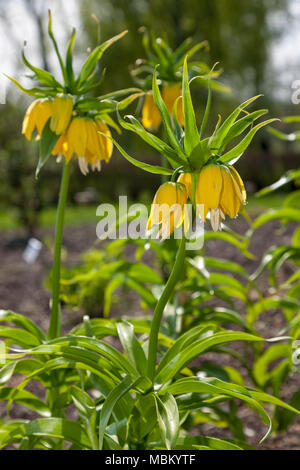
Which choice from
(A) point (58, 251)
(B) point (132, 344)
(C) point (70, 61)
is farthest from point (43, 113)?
(B) point (132, 344)

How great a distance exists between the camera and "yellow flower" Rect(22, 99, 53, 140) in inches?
47.0

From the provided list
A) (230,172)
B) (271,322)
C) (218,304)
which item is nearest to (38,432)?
(230,172)

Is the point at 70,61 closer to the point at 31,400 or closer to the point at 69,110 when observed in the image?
the point at 69,110

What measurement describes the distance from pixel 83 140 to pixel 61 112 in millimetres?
76

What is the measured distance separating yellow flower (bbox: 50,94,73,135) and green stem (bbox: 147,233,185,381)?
1.36 ft

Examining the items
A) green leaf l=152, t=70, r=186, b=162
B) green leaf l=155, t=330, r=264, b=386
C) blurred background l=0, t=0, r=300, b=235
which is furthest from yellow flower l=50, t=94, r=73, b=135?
blurred background l=0, t=0, r=300, b=235

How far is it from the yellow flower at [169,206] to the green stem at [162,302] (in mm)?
34

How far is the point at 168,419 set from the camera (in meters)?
0.92

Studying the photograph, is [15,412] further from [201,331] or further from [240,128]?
[240,128]

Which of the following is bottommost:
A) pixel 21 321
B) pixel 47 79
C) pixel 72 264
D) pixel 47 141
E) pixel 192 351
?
pixel 192 351

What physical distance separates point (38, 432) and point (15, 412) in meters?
1.01

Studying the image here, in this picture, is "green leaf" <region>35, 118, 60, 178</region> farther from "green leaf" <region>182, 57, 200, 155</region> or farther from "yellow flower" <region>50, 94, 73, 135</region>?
"green leaf" <region>182, 57, 200, 155</region>

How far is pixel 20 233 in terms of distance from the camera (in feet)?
20.4
